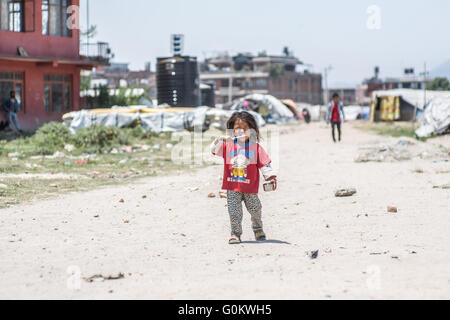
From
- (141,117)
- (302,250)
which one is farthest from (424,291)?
(141,117)

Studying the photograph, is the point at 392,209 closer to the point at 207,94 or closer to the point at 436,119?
the point at 436,119

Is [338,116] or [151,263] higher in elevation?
[338,116]

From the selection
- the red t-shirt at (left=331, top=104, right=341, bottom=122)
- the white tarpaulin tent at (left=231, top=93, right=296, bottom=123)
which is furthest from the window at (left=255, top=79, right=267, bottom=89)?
the red t-shirt at (left=331, top=104, right=341, bottom=122)

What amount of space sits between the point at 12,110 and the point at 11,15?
422 cm

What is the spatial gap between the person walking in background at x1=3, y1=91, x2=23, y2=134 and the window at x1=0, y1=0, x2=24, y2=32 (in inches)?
117

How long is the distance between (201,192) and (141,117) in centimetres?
1522

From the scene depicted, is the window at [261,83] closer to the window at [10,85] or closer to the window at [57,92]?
A: the window at [57,92]

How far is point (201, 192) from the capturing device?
34.2 feet

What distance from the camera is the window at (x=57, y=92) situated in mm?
29641

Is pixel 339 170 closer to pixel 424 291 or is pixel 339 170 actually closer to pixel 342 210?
pixel 342 210

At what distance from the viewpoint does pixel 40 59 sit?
27.6m

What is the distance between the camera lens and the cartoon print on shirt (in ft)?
21.3

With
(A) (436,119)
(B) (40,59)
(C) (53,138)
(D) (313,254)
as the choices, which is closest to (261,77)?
(B) (40,59)

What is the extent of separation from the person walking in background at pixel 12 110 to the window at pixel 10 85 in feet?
3.63
